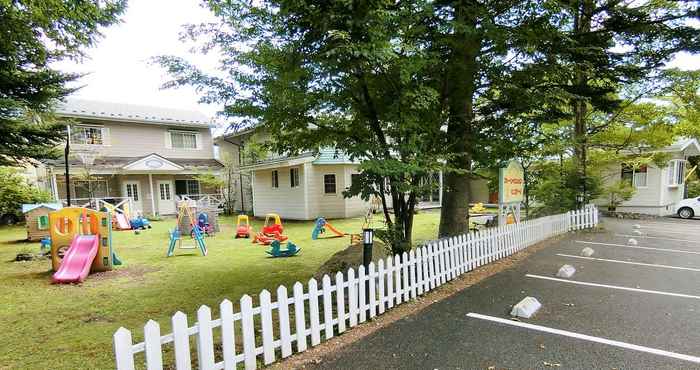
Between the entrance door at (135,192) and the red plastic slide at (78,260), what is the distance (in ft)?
45.8

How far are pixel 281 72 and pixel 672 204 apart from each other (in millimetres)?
22740

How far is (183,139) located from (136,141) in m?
2.69

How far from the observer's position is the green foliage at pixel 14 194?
15773 millimetres

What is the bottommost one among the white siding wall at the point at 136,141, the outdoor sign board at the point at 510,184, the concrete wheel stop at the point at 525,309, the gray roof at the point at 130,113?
the concrete wheel stop at the point at 525,309

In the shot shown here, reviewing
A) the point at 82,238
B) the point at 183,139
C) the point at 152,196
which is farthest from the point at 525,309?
the point at 183,139

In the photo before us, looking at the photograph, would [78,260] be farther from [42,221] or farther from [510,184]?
[510,184]

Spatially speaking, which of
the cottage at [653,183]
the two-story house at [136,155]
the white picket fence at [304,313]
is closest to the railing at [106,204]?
the two-story house at [136,155]

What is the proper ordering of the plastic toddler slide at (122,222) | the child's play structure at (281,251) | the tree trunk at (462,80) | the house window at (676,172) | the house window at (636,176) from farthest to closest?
1. the house window at (676,172)
2. the house window at (636,176)
3. the plastic toddler slide at (122,222)
4. the child's play structure at (281,251)
5. the tree trunk at (462,80)

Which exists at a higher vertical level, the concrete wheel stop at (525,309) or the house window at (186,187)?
the house window at (186,187)

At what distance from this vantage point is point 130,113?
818 inches

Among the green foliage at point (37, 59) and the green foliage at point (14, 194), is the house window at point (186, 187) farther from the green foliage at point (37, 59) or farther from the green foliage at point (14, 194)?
the green foliage at point (37, 59)

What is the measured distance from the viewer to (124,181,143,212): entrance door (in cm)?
1967

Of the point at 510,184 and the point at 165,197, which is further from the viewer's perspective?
the point at 165,197

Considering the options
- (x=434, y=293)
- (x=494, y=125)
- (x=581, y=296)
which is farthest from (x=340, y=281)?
(x=494, y=125)
